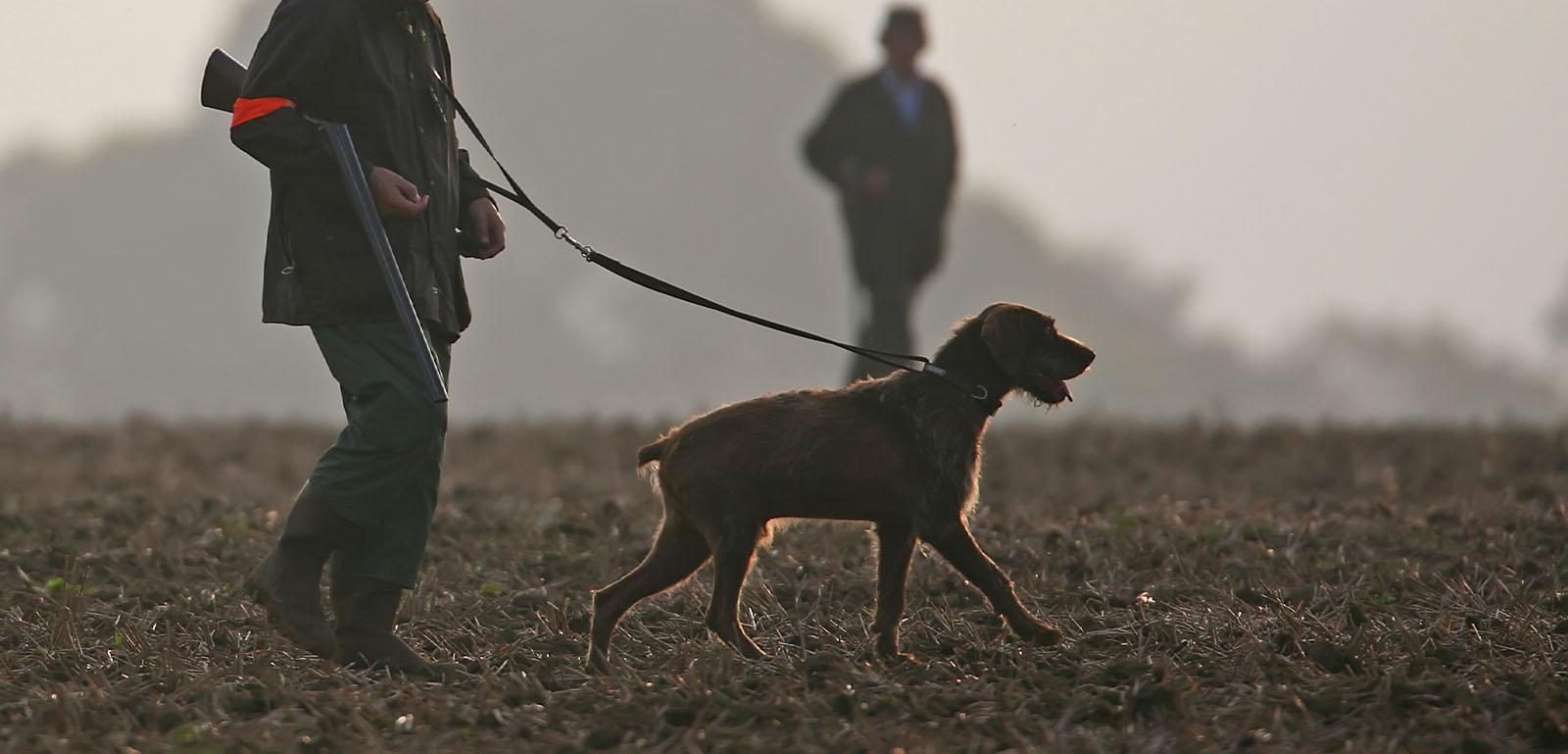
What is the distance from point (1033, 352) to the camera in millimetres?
7270

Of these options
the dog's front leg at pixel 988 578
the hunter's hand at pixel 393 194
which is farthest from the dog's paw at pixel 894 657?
the hunter's hand at pixel 393 194

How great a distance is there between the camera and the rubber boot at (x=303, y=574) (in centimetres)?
680

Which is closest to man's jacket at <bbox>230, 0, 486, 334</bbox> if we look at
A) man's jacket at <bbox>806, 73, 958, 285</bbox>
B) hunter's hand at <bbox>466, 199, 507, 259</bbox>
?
hunter's hand at <bbox>466, 199, 507, 259</bbox>

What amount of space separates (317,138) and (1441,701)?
3.68 metres

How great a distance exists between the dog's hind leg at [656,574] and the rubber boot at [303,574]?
2.68 ft

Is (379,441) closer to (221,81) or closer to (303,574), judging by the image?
(303,574)

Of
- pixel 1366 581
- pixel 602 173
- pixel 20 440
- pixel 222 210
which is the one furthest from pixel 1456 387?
pixel 1366 581

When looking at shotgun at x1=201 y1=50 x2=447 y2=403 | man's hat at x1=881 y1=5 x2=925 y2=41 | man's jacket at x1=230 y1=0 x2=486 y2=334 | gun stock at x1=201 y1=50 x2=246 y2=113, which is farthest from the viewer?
man's hat at x1=881 y1=5 x2=925 y2=41

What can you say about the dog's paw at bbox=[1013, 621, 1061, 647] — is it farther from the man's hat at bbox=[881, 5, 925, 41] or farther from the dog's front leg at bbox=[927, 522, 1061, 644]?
the man's hat at bbox=[881, 5, 925, 41]

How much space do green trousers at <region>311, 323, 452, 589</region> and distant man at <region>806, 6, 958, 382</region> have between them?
26.1 feet

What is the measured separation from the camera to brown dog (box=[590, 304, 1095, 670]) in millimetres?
6773

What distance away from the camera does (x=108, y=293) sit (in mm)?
62375

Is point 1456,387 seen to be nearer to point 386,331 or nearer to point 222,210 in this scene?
point 222,210

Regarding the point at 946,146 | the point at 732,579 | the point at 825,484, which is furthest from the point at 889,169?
the point at 732,579
